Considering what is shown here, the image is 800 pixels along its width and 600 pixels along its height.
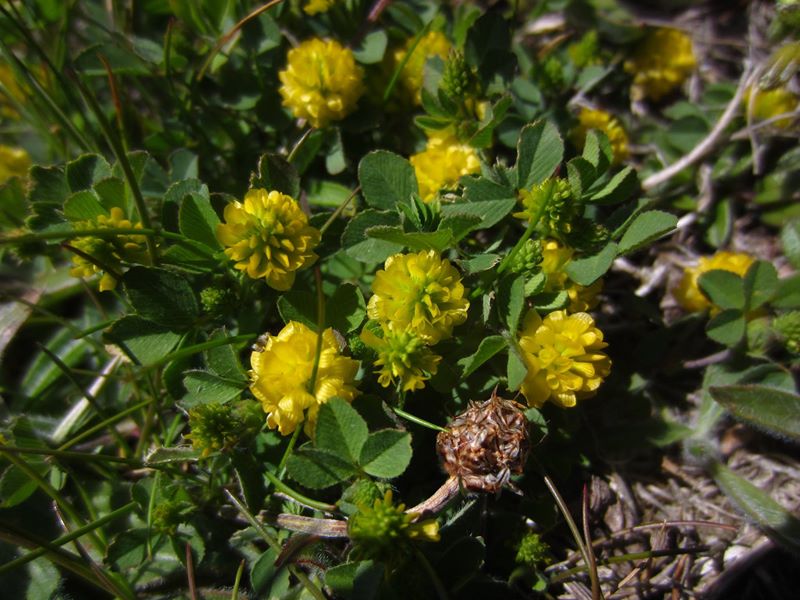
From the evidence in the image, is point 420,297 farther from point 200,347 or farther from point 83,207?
point 83,207

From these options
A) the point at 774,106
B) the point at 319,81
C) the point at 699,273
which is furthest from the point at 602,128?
the point at 319,81

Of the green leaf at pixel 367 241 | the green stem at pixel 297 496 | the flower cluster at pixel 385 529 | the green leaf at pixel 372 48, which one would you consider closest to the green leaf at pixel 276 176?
the green leaf at pixel 367 241

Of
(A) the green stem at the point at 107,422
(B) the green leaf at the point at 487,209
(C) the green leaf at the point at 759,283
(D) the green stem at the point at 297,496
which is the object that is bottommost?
(C) the green leaf at the point at 759,283

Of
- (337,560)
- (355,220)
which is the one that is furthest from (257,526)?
(355,220)

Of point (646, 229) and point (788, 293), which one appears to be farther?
point (788, 293)

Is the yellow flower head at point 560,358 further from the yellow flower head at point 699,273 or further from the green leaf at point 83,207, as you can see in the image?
the green leaf at point 83,207

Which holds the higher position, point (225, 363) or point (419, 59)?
point (419, 59)
